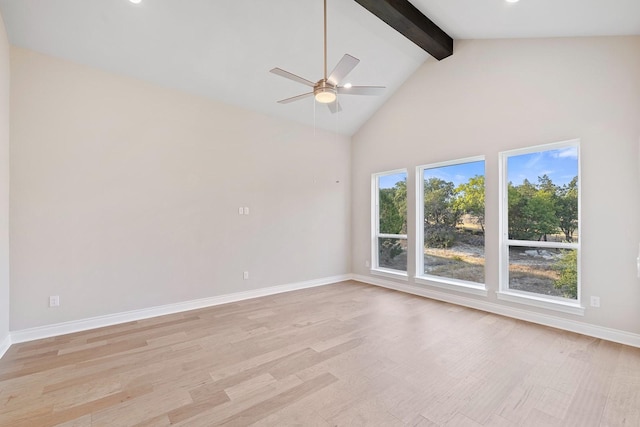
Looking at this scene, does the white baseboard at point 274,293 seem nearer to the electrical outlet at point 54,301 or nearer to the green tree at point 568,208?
the electrical outlet at point 54,301

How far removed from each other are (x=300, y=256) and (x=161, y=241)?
7.53ft

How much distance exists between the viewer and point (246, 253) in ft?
15.1

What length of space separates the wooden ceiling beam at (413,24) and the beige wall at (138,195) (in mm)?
2299

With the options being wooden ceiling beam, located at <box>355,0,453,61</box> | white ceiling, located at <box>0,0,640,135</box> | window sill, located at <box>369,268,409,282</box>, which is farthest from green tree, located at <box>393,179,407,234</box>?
wooden ceiling beam, located at <box>355,0,453,61</box>

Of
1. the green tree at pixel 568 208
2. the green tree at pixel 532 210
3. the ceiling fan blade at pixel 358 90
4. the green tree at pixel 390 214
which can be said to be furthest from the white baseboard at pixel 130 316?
the green tree at pixel 568 208

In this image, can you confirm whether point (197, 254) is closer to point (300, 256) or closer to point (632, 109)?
point (300, 256)

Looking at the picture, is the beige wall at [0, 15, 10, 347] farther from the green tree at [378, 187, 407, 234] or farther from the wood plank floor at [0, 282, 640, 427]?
the green tree at [378, 187, 407, 234]

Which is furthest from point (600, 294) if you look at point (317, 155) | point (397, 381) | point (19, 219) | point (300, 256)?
point (19, 219)

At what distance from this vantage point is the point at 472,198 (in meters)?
4.30

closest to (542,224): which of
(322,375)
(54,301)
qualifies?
(322,375)

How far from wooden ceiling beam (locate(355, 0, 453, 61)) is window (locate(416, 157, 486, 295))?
5.40ft

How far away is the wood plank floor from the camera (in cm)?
191

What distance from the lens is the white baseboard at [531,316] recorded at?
116 inches

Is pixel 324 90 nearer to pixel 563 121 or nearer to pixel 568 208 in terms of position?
pixel 563 121
